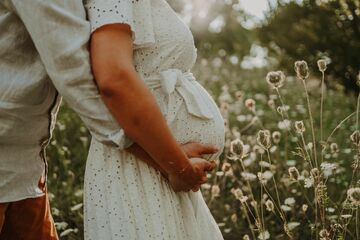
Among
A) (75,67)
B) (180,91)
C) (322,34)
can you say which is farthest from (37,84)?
(322,34)

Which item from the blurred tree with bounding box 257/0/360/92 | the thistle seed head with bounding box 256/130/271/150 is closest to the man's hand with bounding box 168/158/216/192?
the thistle seed head with bounding box 256/130/271/150

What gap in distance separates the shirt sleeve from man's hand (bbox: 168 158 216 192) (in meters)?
0.20

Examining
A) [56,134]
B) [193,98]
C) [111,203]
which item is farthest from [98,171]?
[56,134]

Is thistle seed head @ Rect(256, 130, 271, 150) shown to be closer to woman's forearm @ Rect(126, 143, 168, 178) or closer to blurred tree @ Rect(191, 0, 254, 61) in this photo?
woman's forearm @ Rect(126, 143, 168, 178)

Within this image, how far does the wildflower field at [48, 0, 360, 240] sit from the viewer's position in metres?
2.48

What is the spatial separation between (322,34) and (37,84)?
6.51 m

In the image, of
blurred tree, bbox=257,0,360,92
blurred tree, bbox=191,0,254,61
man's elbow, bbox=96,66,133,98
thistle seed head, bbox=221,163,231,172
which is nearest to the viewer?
man's elbow, bbox=96,66,133,98

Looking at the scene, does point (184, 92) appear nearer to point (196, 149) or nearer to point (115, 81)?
point (196, 149)

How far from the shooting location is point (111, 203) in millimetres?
1747

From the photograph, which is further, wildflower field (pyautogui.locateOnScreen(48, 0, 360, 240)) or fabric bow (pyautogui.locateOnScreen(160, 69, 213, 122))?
wildflower field (pyautogui.locateOnScreen(48, 0, 360, 240))

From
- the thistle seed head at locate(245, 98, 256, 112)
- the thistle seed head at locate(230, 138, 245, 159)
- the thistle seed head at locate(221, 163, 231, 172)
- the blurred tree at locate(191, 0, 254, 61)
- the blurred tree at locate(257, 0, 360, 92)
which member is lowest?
the blurred tree at locate(191, 0, 254, 61)

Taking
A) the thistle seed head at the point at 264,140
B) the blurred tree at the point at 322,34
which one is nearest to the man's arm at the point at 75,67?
the thistle seed head at the point at 264,140

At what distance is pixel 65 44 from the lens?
1550mm

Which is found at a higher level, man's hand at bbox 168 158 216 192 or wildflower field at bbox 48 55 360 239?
man's hand at bbox 168 158 216 192
